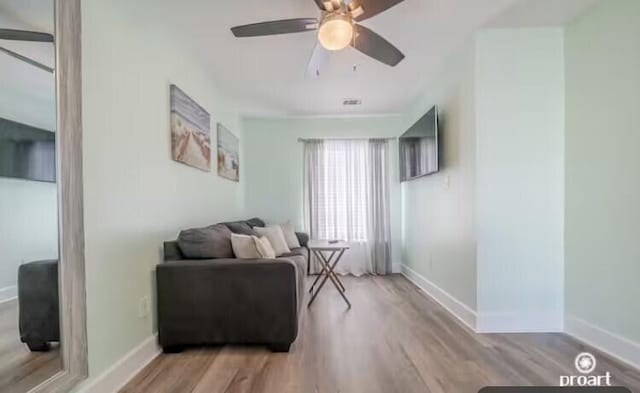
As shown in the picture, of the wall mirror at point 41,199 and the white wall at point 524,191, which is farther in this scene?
the white wall at point 524,191

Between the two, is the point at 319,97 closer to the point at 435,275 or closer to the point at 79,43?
the point at 435,275

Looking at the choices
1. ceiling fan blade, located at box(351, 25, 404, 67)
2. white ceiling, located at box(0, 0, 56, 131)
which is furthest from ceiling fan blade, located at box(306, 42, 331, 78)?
white ceiling, located at box(0, 0, 56, 131)

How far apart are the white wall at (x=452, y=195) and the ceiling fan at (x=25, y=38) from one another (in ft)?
9.34

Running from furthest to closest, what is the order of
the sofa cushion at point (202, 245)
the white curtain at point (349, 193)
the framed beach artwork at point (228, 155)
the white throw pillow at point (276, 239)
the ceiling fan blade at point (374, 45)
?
the white curtain at point (349, 193) → the framed beach artwork at point (228, 155) → the white throw pillow at point (276, 239) → the sofa cushion at point (202, 245) → the ceiling fan blade at point (374, 45)

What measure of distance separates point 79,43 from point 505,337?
3387 mm

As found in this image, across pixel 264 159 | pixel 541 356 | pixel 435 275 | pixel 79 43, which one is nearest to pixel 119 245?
pixel 79 43

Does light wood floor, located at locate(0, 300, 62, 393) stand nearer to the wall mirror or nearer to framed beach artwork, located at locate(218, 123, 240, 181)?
the wall mirror

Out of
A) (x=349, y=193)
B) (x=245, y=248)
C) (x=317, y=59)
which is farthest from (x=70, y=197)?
(x=349, y=193)

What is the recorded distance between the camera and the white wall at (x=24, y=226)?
1.33m

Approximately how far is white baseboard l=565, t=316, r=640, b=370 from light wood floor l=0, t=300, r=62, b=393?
323 cm

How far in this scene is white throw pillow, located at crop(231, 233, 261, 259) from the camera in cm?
272

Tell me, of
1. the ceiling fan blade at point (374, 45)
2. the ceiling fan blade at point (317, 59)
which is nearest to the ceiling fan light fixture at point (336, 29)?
the ceiling fan blade at point (374, 45)

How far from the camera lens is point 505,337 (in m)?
2.65

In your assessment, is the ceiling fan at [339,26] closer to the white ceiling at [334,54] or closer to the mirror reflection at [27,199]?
the white ceiling at [334,54]
